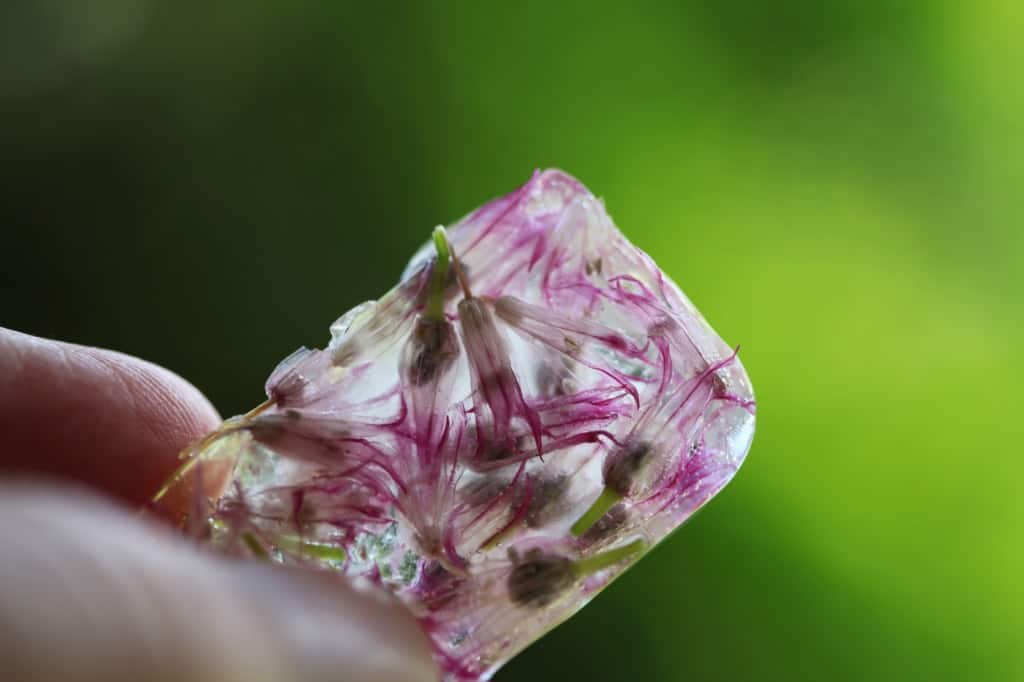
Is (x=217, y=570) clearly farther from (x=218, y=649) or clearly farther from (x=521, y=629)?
(x=521, y=629)

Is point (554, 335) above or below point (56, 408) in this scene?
above

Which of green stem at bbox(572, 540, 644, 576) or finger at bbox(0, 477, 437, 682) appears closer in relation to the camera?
finger at bbox(0, 477, 437, 682)

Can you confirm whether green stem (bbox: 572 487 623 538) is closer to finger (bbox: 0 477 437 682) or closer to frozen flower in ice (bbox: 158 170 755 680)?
frozen flower in ice (bbox: 158 170 755 680)

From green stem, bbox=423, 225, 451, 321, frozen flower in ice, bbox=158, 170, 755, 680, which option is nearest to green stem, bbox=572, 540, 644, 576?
frozen flower in ice, bbox=158, 170, 755, 680

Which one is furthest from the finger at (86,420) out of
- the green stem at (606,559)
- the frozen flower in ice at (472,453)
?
the green stem at (606,559)

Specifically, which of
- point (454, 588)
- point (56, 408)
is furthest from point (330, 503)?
point (56, 408)

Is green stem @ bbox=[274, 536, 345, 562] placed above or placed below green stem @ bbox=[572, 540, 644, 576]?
below
